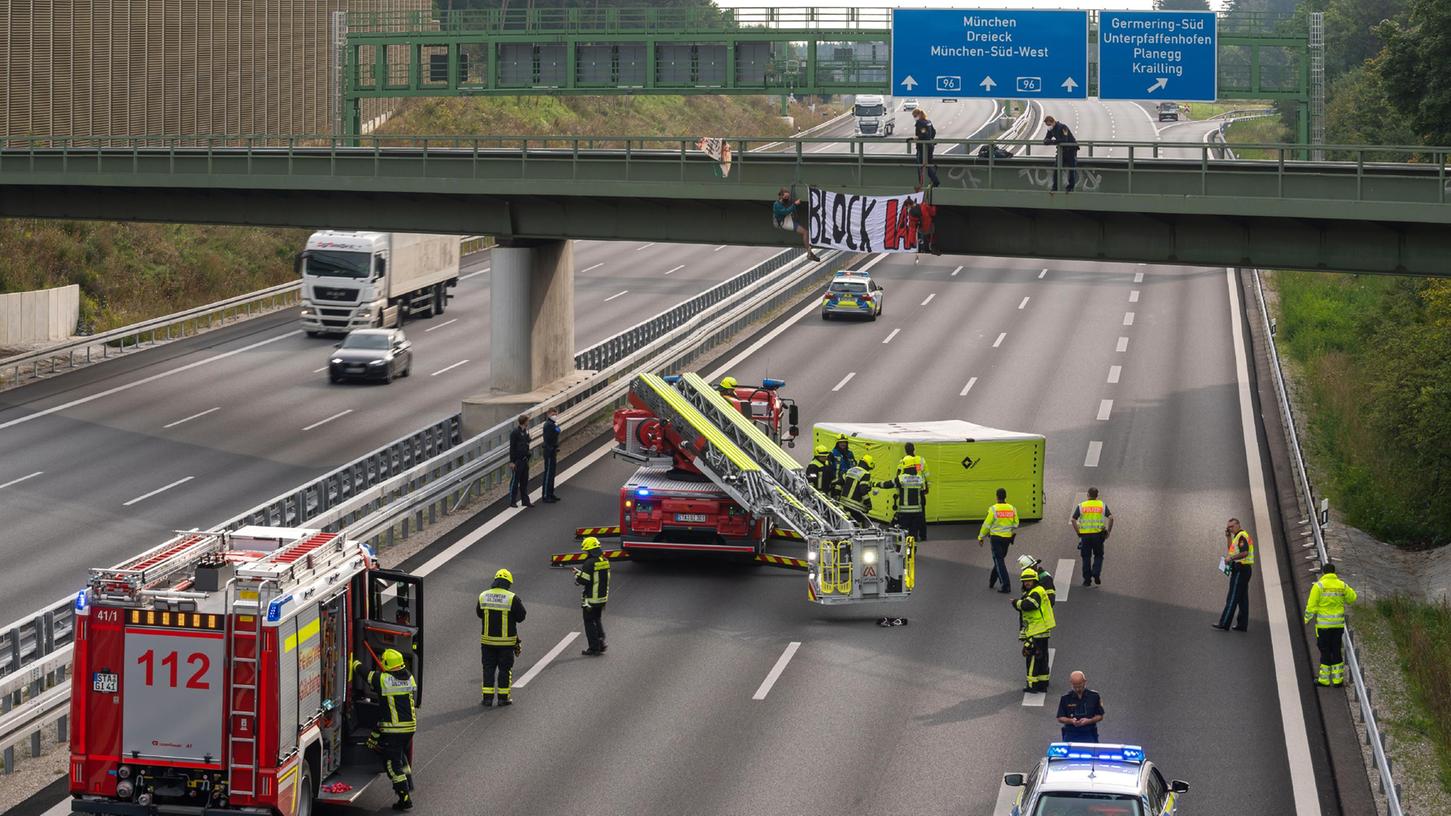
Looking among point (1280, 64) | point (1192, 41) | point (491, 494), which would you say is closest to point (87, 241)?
point (491, 494)

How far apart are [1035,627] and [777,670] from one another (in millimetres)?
3464

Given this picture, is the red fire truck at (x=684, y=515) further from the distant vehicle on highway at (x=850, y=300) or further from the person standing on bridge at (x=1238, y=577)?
the distant vehicle on highway at (x=850, y=300)

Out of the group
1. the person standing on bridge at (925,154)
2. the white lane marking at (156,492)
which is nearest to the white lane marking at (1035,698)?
the person standing on bridge at (925,154)

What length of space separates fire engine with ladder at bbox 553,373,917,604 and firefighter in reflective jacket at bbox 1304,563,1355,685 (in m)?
5.99

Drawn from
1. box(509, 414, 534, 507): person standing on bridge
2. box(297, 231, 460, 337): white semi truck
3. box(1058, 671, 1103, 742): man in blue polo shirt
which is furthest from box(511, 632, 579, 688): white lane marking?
box(297, 231, 460, 337): white semi truck

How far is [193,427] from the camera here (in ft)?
140

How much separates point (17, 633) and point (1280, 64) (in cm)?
13391

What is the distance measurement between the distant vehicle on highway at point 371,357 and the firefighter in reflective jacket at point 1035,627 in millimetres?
28579

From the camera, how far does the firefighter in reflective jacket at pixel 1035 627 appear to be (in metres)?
22.2

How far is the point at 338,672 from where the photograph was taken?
1806 cm

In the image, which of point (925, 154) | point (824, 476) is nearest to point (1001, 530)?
point (824, 476)

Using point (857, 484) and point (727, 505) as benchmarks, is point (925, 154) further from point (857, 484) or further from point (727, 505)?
point (727, 505)

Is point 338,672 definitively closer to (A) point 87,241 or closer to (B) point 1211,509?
(B) point 1211,509

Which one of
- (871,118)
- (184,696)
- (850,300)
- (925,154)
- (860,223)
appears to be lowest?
(184,696)
